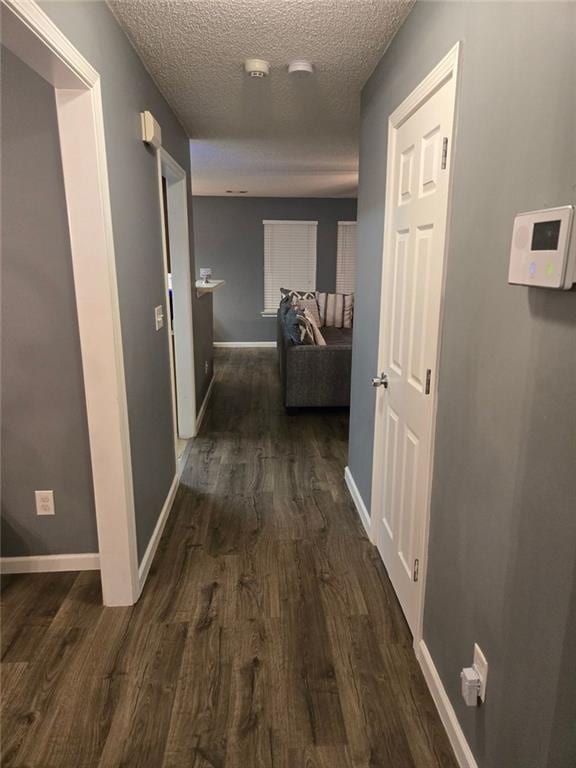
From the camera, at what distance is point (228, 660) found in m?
1.83

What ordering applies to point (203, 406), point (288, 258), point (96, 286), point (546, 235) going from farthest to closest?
point (288, 258)
point (203, 406)
point (96, 286)
point (546, 235)

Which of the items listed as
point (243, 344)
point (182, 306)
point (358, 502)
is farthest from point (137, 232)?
point (243, 344)

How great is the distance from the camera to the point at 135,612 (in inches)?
81.6

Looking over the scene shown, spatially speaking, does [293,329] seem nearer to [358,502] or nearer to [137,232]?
[358,502]

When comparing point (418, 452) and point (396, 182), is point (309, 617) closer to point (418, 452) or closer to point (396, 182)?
point (418, 452)

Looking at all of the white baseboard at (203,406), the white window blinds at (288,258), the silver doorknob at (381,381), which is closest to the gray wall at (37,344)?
the silver doorknob at (381,381)

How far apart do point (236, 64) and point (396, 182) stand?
100cm

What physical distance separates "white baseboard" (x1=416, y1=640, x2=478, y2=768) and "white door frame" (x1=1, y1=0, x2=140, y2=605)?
1221 millimetres

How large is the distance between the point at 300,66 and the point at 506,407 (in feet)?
6.48

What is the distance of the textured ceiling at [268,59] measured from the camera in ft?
6.02

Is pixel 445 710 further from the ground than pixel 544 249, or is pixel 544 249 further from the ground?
pixel 544 249

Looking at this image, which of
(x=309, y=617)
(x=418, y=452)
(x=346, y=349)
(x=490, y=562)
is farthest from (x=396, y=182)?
(x=346, y=349)

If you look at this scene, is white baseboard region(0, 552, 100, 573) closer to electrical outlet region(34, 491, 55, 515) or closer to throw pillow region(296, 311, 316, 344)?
electrical outlet region(34, 491, 55, 515)

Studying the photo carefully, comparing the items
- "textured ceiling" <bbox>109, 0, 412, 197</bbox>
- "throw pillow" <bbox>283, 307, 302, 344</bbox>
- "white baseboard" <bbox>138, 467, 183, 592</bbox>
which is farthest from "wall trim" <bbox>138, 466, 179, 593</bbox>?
"textured ceiling" <bbox>109, 0, 412, 197</bbox>
